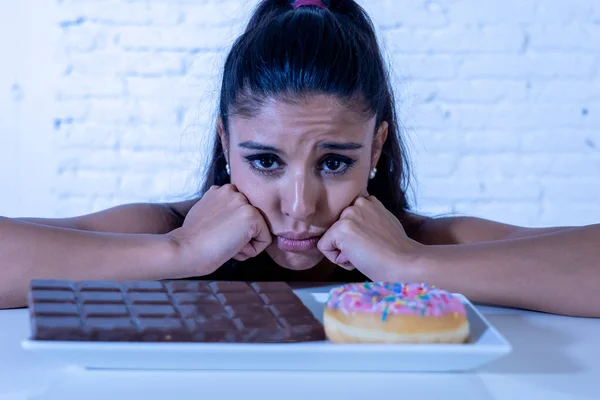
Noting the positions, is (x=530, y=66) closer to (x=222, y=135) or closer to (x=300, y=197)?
(x=222, y=135)

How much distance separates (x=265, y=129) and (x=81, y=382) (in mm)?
639

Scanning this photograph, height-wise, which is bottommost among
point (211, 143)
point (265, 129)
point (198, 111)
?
point (198, 111)

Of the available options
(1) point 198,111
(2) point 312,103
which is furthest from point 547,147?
(2) point 312,103

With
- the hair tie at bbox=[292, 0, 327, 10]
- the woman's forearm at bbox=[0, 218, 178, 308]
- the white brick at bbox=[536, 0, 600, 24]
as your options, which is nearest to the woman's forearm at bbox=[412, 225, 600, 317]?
the woman's forearm at bbox=[0, 218, 178, 308]

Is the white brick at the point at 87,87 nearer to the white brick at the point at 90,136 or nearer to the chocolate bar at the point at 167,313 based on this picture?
the white brick at the point at 90,136

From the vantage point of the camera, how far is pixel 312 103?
4.29 feet

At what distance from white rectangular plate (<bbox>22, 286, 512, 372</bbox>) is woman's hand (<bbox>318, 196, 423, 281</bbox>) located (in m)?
0.38

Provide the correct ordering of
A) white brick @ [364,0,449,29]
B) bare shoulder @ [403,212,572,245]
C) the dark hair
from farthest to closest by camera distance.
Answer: white brick @ [364,0,449,29] < bare shoulder @ [403,212,572,245] < the dark hair

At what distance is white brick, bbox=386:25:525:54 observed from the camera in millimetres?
3162

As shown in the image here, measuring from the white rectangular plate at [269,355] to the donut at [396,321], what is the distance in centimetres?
4

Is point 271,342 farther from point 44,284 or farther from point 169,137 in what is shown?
point 169,137

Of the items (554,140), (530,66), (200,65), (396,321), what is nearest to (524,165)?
(554,140)

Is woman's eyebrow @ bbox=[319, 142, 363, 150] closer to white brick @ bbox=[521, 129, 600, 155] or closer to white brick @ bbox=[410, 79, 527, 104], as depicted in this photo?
white brick @ bbox=[410, 79, 527, 104]

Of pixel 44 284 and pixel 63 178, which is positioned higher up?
pixel 44 284
